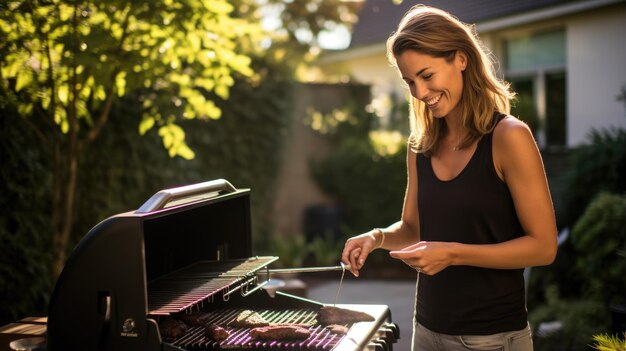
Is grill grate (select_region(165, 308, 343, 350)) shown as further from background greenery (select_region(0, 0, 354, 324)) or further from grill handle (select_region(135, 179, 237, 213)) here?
background greenery (select_region(0, 0, 354, 324))

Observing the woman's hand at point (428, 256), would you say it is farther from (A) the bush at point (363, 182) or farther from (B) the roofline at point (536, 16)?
(B) the roofline at point (536, 16)

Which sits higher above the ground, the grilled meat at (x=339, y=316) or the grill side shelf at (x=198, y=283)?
the grill side shelf at (x=198, y=283)

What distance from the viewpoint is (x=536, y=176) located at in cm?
→ 204

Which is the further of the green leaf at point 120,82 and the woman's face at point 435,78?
the green leaf at point 120,82

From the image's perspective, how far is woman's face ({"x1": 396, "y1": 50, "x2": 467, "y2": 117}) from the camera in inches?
86.8

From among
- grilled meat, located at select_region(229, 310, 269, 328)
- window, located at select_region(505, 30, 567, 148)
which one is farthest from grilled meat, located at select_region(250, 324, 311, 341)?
window, located at select_region(505, 30, 567, 148)

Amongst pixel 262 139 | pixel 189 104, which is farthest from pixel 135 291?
pixel 262 139

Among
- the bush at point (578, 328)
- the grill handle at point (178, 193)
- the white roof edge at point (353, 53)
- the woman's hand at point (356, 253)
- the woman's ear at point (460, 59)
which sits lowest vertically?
the bush at point (578, 328)

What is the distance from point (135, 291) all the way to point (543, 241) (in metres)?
1.11

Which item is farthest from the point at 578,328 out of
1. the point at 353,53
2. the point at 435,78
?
the point at 353,53

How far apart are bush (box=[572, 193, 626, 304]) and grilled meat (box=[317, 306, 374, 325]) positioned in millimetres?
3133

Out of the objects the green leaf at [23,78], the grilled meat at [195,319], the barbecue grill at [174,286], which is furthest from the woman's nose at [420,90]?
the green leaf at [23,78]

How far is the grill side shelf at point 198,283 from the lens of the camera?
204 centimetres

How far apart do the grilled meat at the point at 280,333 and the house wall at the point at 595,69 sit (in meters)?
8.26
